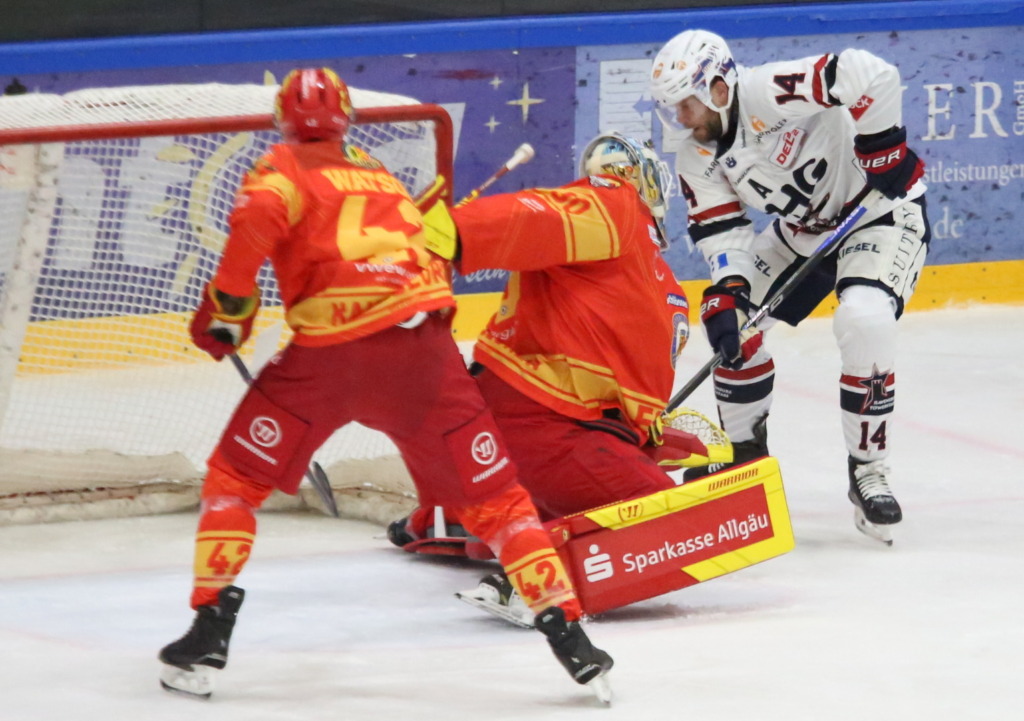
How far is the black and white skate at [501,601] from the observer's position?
9.93 ft

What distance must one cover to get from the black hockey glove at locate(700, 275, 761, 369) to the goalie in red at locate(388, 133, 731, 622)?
18.1 inches

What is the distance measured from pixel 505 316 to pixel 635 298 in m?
0.28

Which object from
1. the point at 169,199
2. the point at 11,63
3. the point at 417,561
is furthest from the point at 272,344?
the point at 11,63

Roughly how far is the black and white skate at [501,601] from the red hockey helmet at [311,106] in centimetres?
94

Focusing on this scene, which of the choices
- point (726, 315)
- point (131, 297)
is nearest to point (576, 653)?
point (726, 315)

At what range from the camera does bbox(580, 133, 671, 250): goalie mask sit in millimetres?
3123

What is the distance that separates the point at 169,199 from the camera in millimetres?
4156

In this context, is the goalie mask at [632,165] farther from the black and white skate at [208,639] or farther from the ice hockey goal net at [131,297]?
the black and white skate at [208,639]

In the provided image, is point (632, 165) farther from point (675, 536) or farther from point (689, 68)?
point (675, 536)

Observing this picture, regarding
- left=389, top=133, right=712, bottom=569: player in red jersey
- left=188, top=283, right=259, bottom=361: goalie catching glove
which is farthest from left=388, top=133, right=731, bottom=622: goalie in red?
left=188, top=283, right=259, bottom=361: goalie catching glove

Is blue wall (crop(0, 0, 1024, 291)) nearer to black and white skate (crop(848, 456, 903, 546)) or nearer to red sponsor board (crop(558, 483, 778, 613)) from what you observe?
black and white skate (crop(848, 456, 903, 546))

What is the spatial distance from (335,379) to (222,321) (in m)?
0.21

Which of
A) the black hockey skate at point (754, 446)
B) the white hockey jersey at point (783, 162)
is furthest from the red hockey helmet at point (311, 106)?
the black hockey skate at point (754, 446)

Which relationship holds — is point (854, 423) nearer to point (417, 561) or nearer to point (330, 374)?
point (417, 561)
